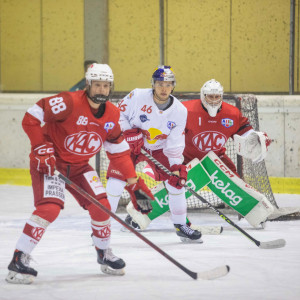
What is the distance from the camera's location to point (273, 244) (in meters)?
4.57

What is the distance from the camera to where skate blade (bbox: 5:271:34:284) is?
Result: 362cm

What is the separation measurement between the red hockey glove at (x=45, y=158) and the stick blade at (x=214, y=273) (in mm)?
784

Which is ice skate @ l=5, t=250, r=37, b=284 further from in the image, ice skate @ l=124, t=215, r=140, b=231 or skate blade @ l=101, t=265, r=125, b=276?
ice skate @ l=124, t=215, r=140, b=231

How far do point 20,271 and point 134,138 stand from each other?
4.84 feet

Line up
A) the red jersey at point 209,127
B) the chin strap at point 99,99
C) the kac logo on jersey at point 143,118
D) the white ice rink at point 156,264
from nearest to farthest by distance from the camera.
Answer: the white ice rink at point 156,264, the chin strap at point 99,99, the kac logo on jersey at point 143,118, the red jersey at point 209,127

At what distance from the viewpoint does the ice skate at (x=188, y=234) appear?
478 cm

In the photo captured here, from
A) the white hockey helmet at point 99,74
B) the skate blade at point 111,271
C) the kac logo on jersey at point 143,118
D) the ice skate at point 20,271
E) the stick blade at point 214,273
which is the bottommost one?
the skate blade at point 111,271

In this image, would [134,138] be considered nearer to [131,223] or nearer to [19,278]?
[131,223]

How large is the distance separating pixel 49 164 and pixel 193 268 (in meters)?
0.93

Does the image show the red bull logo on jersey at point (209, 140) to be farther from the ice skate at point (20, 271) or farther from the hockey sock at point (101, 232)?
the ice skate at point (20, 271)

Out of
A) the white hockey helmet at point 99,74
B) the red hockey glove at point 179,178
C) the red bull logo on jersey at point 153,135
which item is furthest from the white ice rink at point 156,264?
the white hockey helmet at point 99,74

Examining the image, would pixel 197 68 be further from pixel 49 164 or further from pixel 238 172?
pixel 49 164

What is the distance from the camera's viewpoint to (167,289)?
3.56 metres

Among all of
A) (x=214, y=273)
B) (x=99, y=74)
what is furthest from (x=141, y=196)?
(x=99, y=74)
